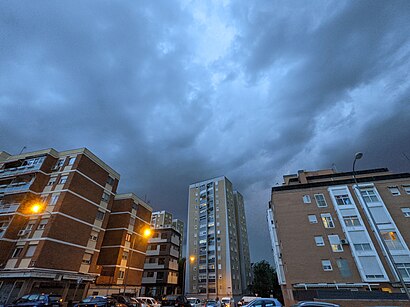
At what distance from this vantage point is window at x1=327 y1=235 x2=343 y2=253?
95.2 ft

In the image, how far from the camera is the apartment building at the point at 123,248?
32.4 m

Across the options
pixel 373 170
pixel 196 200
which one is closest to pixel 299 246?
pixel 373 170

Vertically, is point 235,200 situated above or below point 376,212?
above

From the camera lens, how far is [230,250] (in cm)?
6316

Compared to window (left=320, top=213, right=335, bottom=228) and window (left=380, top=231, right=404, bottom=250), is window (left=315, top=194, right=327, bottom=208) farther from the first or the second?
window (left=380, top=231, right=404, bottom=250)

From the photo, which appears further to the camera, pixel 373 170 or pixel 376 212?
pixel 373 170

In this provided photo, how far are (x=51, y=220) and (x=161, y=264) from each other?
26540mm

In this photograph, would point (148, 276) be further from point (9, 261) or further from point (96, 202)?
point (9, 261)

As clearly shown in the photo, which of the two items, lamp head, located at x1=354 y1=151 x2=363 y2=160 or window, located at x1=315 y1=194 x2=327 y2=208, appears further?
window, located at x1=315 y1=194 x2=327 y2=208

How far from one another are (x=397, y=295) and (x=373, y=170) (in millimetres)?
28397

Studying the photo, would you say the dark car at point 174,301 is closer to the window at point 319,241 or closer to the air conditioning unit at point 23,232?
the air conditioning unit at point 23,232

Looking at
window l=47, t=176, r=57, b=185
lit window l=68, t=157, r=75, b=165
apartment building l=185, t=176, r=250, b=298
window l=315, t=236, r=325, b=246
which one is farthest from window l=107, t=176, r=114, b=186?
apartment building l=185, t=176, r=250, b=298

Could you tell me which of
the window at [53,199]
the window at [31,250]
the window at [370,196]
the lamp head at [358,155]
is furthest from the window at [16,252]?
the window at [370,196]

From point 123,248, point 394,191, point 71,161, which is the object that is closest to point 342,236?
point 394,191
